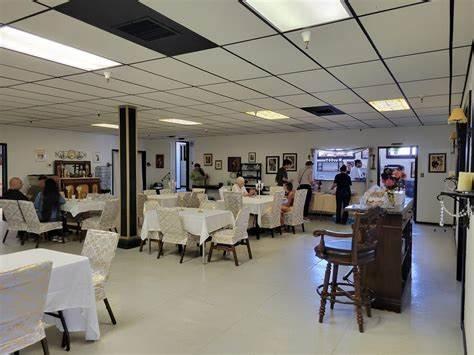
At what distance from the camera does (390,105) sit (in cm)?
593

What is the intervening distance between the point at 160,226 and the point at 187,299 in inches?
71.0

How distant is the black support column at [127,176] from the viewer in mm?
5973

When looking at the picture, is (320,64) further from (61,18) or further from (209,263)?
(209,263)

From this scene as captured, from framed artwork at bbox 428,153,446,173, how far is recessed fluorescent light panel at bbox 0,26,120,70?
7974 mm

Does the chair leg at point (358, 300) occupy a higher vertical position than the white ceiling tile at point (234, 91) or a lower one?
lower

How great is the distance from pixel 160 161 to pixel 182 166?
863mm

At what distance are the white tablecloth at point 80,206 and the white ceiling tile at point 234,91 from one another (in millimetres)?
3714

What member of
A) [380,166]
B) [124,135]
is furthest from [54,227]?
[380,166]

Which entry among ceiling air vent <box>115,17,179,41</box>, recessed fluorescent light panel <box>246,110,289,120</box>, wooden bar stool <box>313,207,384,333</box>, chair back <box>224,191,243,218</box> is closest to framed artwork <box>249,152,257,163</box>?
recessed fluorescent light panel <box>246,110,289,120</box>

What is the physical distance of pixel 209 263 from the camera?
5.09 m

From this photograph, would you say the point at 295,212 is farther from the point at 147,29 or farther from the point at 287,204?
the point at 147,29

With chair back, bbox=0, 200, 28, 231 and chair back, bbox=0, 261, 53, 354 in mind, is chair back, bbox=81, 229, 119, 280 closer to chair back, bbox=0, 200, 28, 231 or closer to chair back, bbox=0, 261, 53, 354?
chair back, bbox=0, 261, 53, 354

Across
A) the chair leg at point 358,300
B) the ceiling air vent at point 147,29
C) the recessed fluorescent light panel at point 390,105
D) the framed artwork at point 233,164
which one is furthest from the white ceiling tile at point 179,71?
the framed artwork at point 233,164

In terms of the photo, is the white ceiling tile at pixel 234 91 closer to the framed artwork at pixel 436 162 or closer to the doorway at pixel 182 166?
the framed artwork at pixel 436 162
